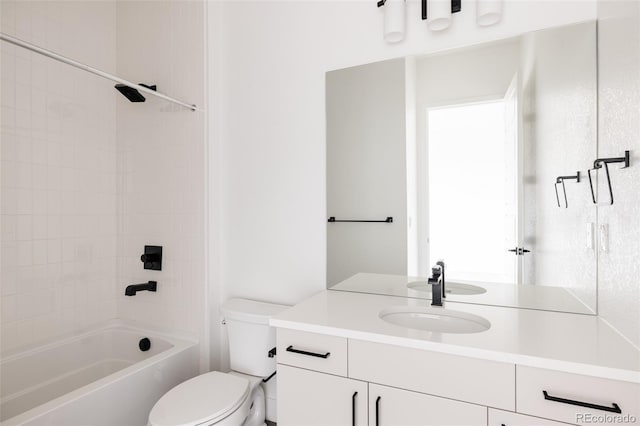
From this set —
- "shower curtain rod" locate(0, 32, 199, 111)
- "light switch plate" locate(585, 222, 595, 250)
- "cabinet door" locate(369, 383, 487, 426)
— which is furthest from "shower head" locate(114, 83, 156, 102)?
"light switch plate" locate(585, 222, 595, 250)

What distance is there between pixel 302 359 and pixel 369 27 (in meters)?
1.51

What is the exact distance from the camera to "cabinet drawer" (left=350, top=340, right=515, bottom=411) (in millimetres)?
939

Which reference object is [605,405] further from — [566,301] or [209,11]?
[209,11]

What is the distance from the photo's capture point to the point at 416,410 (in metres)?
1.03

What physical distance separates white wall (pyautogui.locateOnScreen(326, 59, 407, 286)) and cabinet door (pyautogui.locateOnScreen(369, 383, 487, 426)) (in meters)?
0.60

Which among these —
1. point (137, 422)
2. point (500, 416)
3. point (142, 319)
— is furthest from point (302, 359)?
point (142, 319)

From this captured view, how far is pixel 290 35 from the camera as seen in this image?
182 centimetres

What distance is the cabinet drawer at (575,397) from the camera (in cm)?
83

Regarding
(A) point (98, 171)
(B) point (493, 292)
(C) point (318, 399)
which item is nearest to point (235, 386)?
(C) point (318, 399)

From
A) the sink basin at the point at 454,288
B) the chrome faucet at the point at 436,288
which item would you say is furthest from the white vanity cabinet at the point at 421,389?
the sink basin at the point at 454,288

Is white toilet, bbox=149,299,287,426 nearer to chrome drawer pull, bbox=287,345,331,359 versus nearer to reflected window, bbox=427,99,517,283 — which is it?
chrome drawer pull, bbox=287,345,331,359

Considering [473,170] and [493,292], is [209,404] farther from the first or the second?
[473,170]

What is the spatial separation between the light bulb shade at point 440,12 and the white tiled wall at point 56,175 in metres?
2.03

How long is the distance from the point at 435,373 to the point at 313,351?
0.41 meters
